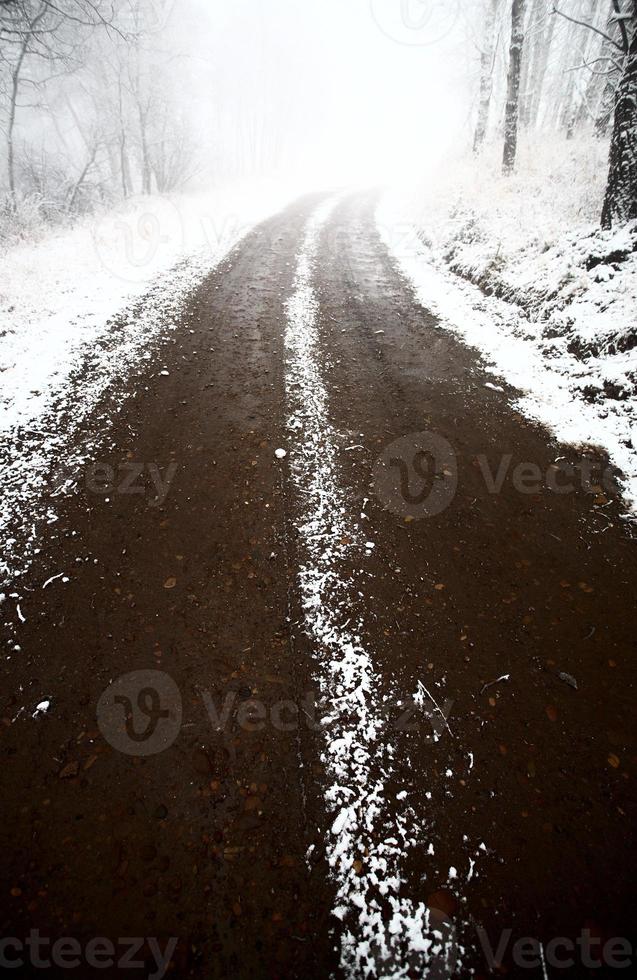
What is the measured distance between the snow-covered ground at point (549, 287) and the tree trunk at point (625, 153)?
361 millimetres

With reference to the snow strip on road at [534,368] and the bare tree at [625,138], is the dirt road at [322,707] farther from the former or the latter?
the bare tree at [625,138]

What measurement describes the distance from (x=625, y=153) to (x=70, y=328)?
31.6ft

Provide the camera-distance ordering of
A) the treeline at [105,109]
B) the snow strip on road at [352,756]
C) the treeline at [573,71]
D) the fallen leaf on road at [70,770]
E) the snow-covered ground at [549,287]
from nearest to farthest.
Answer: the snow strip on road at [352,756]
the fallen leaf on road at [70,770]
the snow-covered ground at [549,287]
the treeline at [573,71]
the treeline at [105,109]

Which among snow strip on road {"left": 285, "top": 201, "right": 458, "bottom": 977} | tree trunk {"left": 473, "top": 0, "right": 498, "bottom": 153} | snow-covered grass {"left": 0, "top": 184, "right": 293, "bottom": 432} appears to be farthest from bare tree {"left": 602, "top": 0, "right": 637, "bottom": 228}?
tree trunk {"left": 473, "top": 0, "right": 498, "bottom": 153}

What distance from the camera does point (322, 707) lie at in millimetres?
2814

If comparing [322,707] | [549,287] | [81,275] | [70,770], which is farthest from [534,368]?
[81,275]

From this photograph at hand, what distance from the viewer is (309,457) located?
15.8ft

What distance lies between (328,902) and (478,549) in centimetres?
275

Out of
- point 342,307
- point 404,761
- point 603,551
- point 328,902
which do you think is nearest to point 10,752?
point 328,902

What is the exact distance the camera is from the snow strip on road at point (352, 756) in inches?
81.3

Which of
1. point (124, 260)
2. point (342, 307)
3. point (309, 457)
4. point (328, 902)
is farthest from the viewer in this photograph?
point (124, 260)

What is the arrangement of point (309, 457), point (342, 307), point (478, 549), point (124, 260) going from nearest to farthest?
point (478, 549) < point (309, 457) < point (342, 307) < point (124, 260)

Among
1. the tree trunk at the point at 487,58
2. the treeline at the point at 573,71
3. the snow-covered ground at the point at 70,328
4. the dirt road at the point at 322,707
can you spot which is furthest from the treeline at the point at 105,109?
the dirt road at the point at 322,707

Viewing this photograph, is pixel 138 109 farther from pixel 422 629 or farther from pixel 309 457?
pixel 422 629
